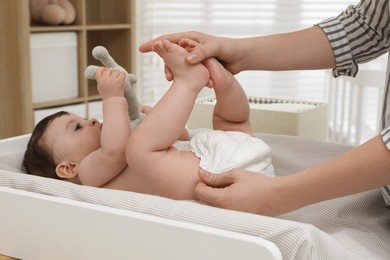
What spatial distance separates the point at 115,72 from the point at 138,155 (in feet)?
0.64

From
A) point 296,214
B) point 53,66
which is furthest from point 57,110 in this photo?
point 296,214

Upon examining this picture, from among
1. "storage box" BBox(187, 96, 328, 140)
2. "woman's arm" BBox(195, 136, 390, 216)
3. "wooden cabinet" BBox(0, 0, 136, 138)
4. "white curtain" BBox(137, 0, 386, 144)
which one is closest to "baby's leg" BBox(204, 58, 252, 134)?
"woman's arm" BBox(195, 136, 390, 216)

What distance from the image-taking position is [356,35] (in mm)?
1135

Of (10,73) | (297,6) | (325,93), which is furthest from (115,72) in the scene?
(297,6)

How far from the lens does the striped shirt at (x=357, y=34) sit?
111 centimetres

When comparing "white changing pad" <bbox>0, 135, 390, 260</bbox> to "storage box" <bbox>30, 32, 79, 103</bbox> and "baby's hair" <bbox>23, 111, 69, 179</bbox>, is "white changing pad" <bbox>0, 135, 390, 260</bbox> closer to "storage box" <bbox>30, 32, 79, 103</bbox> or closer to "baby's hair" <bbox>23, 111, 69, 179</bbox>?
"baby's hair" <bbox>23, 111, 69, 179</bbox>

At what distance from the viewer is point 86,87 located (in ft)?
8.57

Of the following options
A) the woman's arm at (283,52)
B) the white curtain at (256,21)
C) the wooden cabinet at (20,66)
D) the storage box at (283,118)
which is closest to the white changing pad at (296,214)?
the woman's arm at (283,52)

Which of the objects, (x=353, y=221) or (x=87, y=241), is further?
(x=353, y=221)

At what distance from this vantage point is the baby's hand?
3.53 feet

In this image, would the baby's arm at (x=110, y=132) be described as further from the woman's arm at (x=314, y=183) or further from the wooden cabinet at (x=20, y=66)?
the wooden cabinet at (x=20, y=66)

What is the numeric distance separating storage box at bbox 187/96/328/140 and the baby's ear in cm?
61

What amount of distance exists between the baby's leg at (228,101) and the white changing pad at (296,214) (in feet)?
0.31

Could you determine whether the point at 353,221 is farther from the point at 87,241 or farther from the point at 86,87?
the point at 86,87
